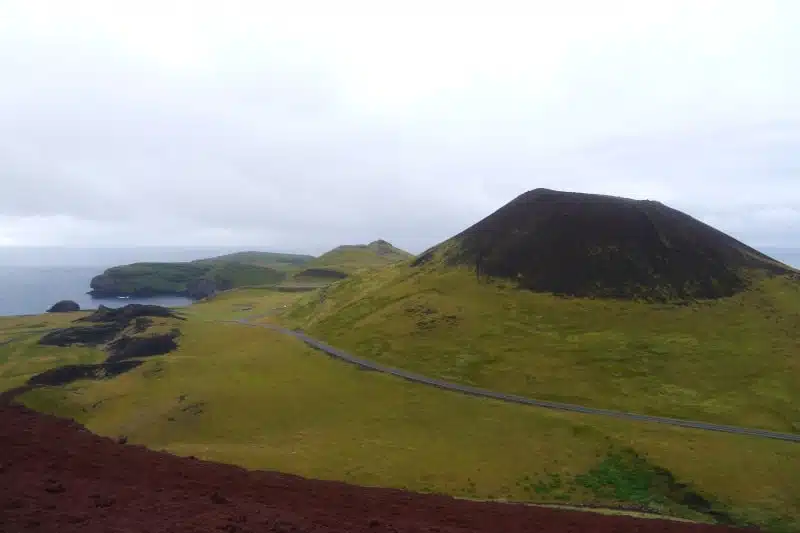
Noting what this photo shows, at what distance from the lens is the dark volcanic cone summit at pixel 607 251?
8194 centimetres

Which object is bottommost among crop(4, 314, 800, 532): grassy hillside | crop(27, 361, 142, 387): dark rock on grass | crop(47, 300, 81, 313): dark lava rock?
crop(4, 314, 800, 532): grassy hillside

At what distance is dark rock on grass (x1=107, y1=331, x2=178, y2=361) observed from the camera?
76.4m

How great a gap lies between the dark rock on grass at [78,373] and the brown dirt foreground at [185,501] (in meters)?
35.7

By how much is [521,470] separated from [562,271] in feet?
162

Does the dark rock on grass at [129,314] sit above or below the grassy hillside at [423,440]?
above

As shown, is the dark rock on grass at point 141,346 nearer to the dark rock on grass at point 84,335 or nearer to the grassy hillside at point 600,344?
the dark rock on grass at point 84,335

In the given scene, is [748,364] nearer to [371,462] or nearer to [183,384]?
[371,462]

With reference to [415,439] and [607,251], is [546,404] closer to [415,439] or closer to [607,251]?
[415,439]

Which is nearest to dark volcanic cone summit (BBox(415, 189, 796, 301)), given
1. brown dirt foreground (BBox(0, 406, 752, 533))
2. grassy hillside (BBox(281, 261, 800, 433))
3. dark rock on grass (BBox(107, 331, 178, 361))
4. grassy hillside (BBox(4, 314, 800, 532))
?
grassy hillside (BBox(281, 261, 800, 433))

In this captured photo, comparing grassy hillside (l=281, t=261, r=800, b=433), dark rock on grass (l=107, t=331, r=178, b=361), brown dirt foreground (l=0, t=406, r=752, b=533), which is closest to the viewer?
brown dirt foreground (l=0, t=406, r=752, b=533)

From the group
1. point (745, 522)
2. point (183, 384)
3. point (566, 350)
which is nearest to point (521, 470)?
point (745, 522)

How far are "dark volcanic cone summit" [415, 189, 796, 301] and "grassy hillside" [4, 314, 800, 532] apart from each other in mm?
35115

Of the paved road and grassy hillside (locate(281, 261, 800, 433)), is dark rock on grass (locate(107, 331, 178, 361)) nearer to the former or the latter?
grassy hillside (locate(281, 261, 800, 433))

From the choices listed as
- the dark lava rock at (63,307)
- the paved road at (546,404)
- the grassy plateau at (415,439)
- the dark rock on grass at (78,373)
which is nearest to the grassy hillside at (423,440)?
the grassy plateau at (415,439)
